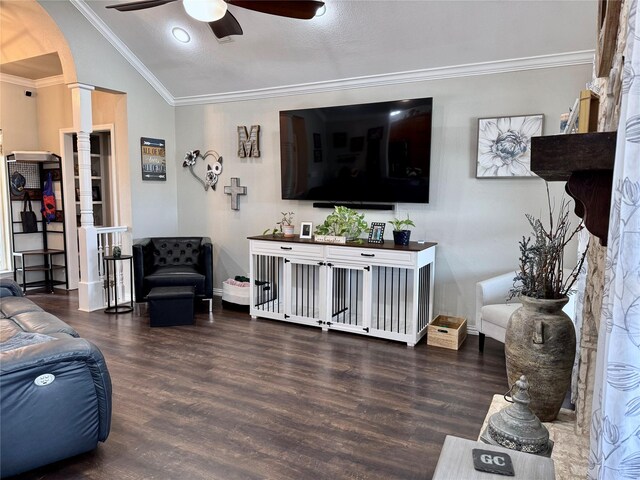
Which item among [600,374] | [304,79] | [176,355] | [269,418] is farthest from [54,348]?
[304,79]

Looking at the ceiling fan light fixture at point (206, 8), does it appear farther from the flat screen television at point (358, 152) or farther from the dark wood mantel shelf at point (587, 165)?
the dark wood mantel shelf at point (587, 165)

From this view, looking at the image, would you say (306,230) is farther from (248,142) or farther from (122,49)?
(122,49)

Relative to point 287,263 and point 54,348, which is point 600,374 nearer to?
point 54,348

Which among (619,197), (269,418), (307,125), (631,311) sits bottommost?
(269,418)

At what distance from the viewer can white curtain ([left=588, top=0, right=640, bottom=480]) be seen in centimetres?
88

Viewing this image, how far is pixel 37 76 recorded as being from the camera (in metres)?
6.40

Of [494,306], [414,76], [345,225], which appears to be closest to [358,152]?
[345,225]

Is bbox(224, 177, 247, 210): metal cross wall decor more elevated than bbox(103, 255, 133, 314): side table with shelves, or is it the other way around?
bbox(224, 177, 247, 210): metal cross wall decor

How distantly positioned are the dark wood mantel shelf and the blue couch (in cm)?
225

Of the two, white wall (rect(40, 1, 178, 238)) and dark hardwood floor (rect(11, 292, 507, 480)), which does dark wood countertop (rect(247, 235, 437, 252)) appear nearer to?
dark hardwood floor (rect(11, 292, 507, 480))

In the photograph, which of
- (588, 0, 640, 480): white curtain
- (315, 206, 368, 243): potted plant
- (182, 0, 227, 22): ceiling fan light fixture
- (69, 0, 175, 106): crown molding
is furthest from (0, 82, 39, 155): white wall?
(588, 0, 640, 480): white curtain

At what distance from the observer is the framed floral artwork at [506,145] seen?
4.09m

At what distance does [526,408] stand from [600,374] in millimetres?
728

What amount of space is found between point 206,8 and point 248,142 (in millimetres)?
2585
